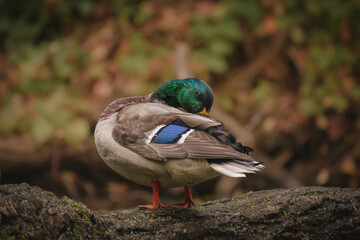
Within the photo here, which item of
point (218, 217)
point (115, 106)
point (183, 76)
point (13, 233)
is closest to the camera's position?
point (13, 233)

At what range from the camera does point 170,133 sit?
228 cm

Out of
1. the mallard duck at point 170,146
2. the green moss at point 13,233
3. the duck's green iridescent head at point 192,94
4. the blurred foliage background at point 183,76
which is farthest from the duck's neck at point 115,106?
the blurred foliage background at point 183,76

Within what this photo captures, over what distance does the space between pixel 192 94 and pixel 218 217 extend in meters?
0.68

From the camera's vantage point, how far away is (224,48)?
6137 mm

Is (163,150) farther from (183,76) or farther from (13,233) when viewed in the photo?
(183,76)

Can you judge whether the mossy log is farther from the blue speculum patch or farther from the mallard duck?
the blue speculum patch

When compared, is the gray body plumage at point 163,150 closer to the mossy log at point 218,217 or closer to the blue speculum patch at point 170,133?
the blue speculum patch at point 170,133

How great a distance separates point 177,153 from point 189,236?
1.54 ft

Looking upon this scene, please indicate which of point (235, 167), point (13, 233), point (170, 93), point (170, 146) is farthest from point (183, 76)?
point (13, 233)

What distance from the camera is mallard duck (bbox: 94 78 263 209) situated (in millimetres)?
2137

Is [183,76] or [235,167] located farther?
[183,76]

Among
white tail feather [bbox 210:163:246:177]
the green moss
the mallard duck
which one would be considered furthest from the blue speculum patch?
the green moss

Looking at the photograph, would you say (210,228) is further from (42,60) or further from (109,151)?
(42,60)

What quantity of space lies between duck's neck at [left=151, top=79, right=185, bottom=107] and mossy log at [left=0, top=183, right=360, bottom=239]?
0.62 meters
